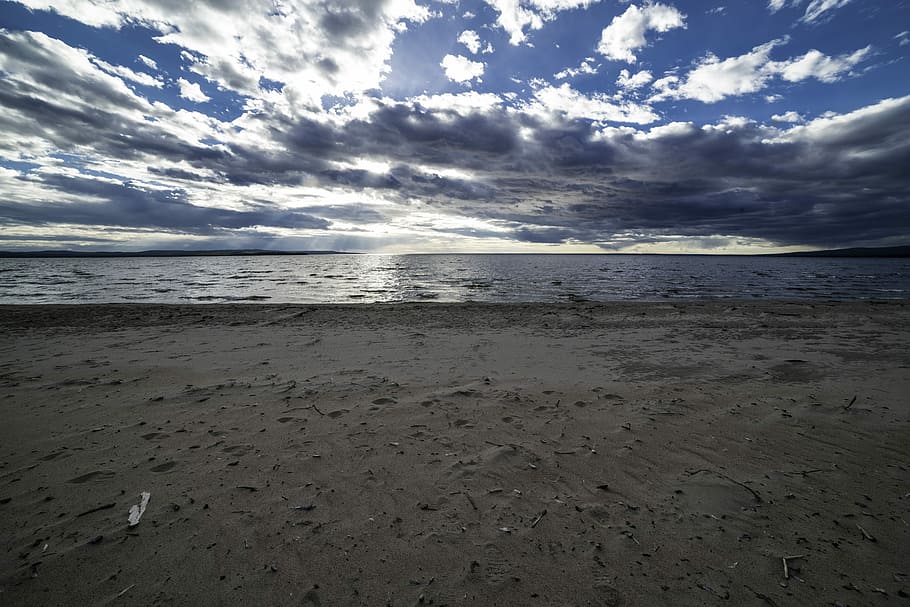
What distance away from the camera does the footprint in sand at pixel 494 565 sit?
281cm

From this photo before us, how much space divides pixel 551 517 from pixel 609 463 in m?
1.31

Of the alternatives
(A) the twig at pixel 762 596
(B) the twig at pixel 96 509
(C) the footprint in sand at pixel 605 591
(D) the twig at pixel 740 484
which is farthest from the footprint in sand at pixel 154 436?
(D) the twig at pixel 740 484

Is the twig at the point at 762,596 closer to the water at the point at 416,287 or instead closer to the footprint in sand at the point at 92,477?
the footprint in sand at the point at 92,477

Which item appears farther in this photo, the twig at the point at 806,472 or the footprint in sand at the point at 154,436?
the footprint in sand at the point at 154,436

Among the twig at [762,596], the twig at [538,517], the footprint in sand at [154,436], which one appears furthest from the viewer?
the footprint in sand at [154,436]

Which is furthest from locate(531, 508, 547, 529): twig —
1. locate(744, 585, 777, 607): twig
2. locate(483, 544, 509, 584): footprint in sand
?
locate(744, 585, 777, 607): twig

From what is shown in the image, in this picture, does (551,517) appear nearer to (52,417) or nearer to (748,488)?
(748,488)

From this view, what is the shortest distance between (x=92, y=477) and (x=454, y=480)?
392 centimetres

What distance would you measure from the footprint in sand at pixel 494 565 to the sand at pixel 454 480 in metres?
0.02

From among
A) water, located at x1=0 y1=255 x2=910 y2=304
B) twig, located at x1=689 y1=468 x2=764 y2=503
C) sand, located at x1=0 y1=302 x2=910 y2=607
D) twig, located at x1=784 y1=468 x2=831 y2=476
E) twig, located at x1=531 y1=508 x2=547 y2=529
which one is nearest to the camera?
sand, located at x1=0 y1=302 x2=910 y2=607

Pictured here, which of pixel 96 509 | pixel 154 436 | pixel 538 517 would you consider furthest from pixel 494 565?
pixel 154 436

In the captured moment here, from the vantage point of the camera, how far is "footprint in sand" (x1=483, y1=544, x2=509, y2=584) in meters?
2.81

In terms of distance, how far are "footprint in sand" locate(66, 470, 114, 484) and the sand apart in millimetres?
40

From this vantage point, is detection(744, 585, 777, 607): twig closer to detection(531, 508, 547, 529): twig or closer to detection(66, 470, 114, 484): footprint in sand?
detection(531, 508, 547, 529): twig
